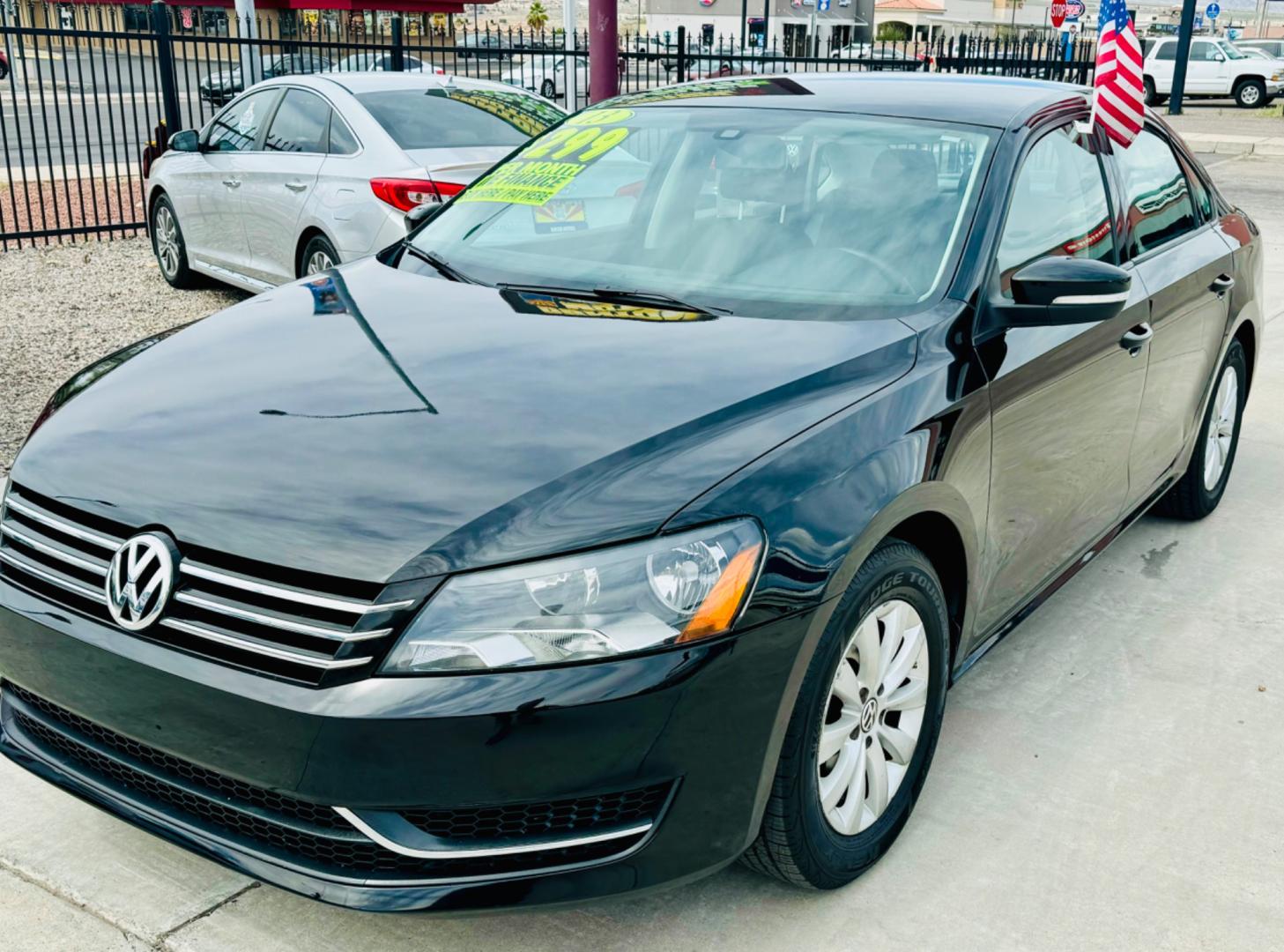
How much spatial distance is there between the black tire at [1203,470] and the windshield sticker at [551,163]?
7.63ft

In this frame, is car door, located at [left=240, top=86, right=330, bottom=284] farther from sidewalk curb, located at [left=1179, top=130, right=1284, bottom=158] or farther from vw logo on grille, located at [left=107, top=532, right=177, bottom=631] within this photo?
sidewalk curb, located at [left=1179, top=130, right=1284, bottom=158]

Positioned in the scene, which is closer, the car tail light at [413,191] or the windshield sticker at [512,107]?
the car tail light at [413,191]

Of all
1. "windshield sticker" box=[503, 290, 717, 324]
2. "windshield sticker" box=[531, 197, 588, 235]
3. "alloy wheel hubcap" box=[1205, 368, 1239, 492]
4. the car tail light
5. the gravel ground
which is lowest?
the gravel ground

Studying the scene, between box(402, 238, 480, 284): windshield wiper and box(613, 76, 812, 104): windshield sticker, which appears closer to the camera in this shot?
box(402, 238, 480, 284): windshield wiper

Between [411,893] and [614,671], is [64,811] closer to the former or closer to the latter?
[411,893]

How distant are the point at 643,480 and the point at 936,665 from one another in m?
0.95

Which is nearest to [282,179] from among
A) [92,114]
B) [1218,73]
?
[92,114]

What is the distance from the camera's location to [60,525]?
2521 millimetres

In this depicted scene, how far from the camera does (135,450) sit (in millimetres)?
2578

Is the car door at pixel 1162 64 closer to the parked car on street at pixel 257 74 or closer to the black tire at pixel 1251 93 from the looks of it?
the black tire at pixel 1251 93

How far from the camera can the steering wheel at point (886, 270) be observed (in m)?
3.15

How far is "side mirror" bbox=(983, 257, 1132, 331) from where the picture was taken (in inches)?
122

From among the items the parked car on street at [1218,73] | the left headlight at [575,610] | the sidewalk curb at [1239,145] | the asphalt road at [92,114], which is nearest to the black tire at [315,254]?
the asphalt road at [92,114]

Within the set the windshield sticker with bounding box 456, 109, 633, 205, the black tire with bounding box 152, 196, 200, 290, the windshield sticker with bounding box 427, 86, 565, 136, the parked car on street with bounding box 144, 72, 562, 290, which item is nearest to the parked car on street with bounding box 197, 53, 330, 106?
the parked car on street with bounding box 144, 72, 562, 290
